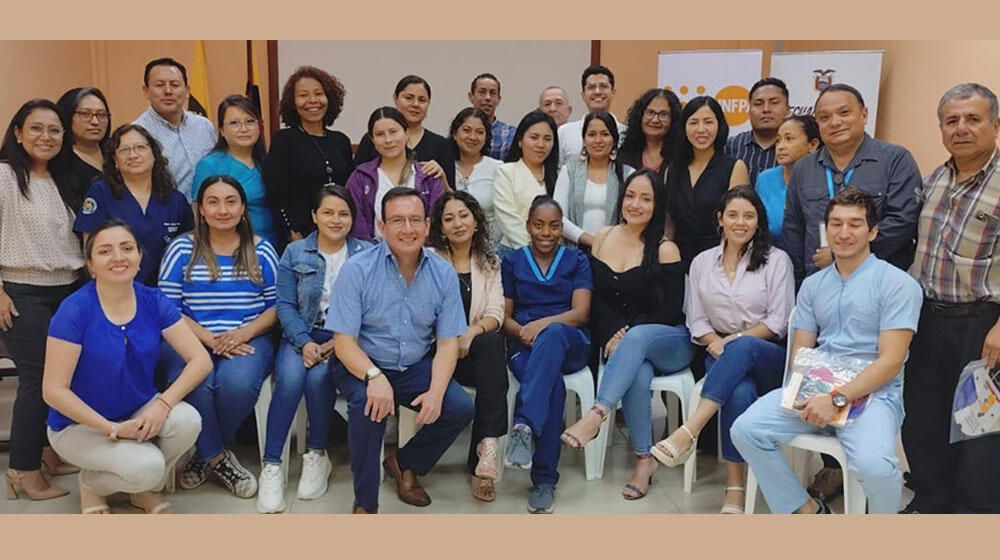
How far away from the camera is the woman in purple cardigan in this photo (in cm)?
353

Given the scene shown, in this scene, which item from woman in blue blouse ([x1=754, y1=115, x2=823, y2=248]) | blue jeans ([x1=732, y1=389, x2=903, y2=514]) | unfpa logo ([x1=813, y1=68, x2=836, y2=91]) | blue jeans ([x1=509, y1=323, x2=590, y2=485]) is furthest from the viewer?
unfpa logo ([x1=813, y1=68, x2=836, y2=91])

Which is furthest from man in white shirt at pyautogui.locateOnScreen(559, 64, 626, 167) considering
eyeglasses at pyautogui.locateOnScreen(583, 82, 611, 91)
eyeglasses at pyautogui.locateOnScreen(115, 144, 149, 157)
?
eyeglasses at pyautogui.locateOnScreen(115, 144, 149, 157)

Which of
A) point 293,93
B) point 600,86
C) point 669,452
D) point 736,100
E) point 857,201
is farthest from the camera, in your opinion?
point 736,100

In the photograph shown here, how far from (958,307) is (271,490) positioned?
2499 mm

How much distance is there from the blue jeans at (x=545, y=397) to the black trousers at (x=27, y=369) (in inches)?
70.8

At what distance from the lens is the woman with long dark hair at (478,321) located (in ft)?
10.1

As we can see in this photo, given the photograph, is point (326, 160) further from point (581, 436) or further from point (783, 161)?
point (783, 161)

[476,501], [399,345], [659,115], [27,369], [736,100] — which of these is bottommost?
[476,501]

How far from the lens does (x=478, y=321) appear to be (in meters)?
3.30

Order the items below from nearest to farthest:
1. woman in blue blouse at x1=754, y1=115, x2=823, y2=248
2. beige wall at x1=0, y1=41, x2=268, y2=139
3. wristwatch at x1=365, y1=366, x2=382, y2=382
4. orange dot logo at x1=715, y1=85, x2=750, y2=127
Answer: wristwatch at x1=365, y1=366, x2=382, y2=382
woman in blue blouse at x1=754, y1=115, x2=823, y2=248
orange dot logo at x1=715, y1=85, x2=750, y2=127
beige wall at x1=0, y1=41, x2=268, y2=139

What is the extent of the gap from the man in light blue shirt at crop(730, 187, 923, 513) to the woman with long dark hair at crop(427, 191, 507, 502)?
880 millimetres

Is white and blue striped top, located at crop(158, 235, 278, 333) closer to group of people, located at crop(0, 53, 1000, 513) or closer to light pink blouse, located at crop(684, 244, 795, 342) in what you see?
group of people, located at crop(0, 53, 1000, 513)

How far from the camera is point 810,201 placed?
3064mm

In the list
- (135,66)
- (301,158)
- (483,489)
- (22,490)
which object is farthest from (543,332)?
(135,66)
